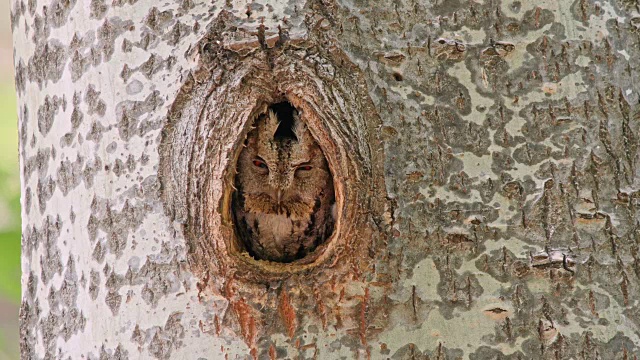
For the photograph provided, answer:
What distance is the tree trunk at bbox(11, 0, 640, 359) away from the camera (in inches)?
44.9

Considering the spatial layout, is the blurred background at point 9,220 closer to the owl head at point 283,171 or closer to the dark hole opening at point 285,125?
the owl head at point 283,171

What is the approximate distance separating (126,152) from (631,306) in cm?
85

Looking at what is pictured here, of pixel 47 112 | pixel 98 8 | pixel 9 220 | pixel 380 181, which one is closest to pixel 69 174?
pixel 47 112

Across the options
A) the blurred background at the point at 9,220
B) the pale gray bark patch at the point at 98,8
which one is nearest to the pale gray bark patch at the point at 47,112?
the pale gray bark patch at the point at 98,8

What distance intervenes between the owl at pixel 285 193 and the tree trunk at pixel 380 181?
1.29ft

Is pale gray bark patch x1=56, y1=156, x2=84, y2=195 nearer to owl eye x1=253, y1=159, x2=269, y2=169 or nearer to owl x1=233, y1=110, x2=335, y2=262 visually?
owl x1=233, y1=110, x2=335, y2=262

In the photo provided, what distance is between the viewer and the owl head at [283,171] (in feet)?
5.56

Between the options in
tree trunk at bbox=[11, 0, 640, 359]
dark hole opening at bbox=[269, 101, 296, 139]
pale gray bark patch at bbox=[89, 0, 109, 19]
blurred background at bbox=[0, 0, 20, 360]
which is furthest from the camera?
blurred background at bbox=[0, 0, 20, 360]

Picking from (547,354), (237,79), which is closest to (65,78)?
(237,79)

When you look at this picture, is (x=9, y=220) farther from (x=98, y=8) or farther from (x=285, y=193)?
(x=98, y=8)

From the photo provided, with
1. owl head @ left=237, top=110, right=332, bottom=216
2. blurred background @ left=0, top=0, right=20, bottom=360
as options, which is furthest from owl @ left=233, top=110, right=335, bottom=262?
blurred background @ left=0, top=0, right=20, bottom=360

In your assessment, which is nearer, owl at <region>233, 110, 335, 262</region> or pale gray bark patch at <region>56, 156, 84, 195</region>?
pale gray bark patch at <region>56, 156, 84, 195</region>

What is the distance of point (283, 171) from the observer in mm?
1854

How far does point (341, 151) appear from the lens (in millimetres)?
1121
